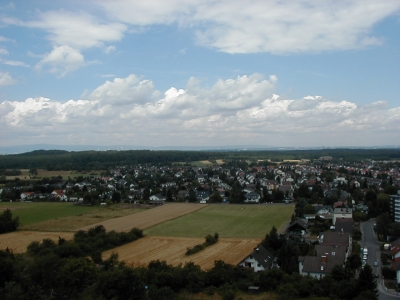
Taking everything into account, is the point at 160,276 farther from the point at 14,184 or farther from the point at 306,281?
the point at 14,184

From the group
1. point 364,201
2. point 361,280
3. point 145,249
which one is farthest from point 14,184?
point 361,280

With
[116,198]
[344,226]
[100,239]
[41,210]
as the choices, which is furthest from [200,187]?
[100,239]

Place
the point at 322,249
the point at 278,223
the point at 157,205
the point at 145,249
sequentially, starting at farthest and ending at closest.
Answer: the point at 157,205, the point at 278,223, the point at 145,249, the point at 322,249

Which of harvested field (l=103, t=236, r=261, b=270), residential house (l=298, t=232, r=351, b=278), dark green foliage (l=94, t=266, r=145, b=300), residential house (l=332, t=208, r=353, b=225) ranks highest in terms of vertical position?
dark green foliage (l=94, t=266, r=145, b=300)

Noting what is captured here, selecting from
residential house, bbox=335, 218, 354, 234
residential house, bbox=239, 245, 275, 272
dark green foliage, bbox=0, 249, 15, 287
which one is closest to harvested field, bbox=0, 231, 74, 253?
dark green foliage, bbox=0, 249, 15, 287

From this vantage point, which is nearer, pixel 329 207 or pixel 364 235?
pixel 364 235

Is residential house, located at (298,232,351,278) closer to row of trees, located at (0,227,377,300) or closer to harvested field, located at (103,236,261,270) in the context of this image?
row of trees, located at (0,227,377,300)

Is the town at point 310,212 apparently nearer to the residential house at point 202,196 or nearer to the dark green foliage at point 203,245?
the residential house at point 202,196

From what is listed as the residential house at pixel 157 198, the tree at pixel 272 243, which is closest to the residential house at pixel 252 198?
the residential house at pixel 157 198
